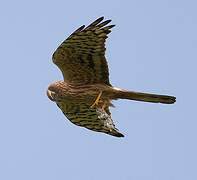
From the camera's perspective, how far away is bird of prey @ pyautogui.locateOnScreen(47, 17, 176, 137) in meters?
8.37

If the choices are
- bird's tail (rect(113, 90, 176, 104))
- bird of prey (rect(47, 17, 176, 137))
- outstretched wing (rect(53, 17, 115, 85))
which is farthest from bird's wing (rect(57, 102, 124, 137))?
bird's tail (rect(113, 90, 176, 104))

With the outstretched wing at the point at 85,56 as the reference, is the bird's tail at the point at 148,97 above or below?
below

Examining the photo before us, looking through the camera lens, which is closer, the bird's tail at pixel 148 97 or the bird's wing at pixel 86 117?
the bird's tail at pixel 148 97

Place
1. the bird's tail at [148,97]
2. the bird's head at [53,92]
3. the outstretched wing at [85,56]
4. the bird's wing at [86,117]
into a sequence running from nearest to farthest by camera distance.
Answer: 1. the outstretched wing at [85,56]
2. the bird's tail at [148,97]
3. the bird's head at [53,92]
4. the bird's wing at [86,117]

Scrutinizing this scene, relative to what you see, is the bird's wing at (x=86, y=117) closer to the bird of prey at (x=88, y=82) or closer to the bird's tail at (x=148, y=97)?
the bird of prey at (x=88, y=82)

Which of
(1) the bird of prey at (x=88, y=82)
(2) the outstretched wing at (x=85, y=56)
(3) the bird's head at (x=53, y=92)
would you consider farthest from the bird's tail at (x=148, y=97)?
(3) the bird's head at (x=53, y=92)

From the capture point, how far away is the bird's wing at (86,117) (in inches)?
387

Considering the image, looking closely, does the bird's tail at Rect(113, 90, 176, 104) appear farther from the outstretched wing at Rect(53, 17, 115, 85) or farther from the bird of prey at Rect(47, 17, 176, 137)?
the outstretched wing at Rect(53, 17, 115, 85)

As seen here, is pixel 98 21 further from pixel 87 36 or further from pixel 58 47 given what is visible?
pixel 58 47

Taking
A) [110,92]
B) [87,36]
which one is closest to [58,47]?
[87,36]

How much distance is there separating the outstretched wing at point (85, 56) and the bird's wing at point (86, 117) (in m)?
0.74

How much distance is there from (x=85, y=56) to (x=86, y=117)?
1.70 metres

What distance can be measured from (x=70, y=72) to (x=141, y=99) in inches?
56.3

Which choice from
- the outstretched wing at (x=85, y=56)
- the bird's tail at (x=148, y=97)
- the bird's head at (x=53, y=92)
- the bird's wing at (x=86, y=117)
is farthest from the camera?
the bird's wing at (x=86, y=117)
